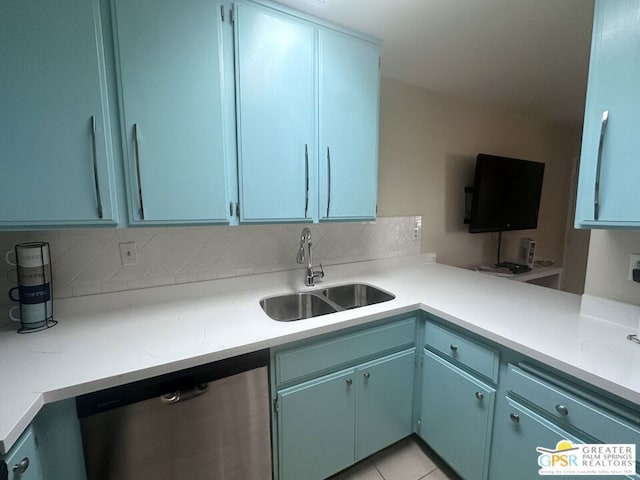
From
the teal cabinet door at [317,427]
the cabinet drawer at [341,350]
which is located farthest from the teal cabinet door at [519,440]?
the teal cabinet door at [317,427]

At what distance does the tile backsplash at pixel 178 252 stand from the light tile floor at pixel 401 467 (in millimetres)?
1157

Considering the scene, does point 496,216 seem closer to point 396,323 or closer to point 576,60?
point 576,60

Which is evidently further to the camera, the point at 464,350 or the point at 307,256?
the point at 307,256

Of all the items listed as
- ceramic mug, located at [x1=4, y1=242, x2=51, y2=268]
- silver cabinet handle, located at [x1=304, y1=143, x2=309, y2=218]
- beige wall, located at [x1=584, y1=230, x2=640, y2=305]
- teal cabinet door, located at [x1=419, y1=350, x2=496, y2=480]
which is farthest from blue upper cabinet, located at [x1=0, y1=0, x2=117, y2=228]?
beige wall, located at [x1=584, y1=230, x2=640, y2=305]

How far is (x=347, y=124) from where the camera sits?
1.47m

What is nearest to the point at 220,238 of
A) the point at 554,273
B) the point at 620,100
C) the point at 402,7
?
the point at 402,7

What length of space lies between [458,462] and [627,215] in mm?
1270

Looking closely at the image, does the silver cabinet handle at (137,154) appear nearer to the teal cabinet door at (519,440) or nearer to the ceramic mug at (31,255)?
the ceramic mug at (31,255)

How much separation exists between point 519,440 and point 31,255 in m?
1.98

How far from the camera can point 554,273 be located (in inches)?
115

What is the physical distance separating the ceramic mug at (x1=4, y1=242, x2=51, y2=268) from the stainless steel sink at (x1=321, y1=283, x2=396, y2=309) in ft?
4.21

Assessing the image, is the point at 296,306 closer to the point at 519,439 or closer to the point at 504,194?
the point at 519,439

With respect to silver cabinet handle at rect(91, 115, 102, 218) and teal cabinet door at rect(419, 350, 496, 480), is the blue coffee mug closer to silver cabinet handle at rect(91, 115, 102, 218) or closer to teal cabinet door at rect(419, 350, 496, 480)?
silver cabinet handle at rect(91, 115, 102, 218)

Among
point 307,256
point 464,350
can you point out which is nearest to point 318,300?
point 307,256
